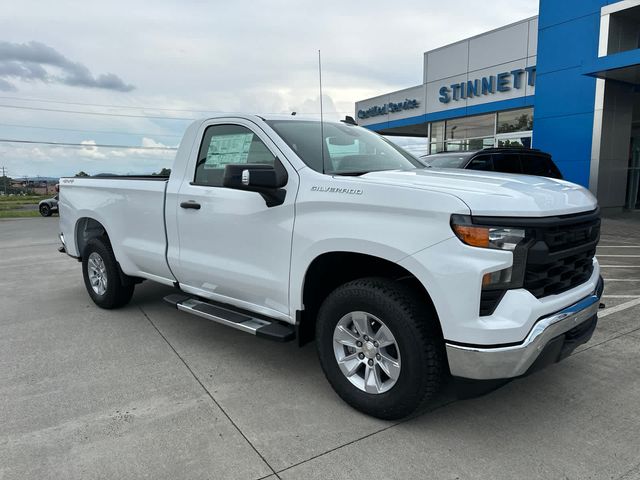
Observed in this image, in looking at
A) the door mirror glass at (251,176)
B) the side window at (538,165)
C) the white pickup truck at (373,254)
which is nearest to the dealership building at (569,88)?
the side window at (538,165)

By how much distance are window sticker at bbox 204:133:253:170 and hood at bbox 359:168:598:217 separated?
3.65ft

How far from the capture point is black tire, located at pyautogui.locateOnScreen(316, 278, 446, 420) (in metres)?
2.78

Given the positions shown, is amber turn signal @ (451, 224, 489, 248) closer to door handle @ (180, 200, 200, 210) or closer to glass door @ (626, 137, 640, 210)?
door handle @ (180, 200, 200, 210)

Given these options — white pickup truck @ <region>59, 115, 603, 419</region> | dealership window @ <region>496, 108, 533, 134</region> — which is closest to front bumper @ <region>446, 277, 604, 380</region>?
white pickup truck @ <region>59, 115, 603, 419</region>

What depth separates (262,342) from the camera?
4.52 m

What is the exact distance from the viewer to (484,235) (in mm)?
2545

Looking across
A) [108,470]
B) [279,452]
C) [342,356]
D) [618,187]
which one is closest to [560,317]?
[342,356]

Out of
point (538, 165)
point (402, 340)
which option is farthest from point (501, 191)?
point (538, 165)

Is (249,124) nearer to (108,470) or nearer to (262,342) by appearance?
(262,342)

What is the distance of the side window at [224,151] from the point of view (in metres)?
3.85

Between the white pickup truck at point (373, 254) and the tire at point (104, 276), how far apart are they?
957 mm

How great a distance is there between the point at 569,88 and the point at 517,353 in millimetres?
14615

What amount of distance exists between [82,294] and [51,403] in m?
3.31

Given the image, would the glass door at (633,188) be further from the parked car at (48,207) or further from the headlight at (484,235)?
the parked car at (48,207)
